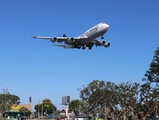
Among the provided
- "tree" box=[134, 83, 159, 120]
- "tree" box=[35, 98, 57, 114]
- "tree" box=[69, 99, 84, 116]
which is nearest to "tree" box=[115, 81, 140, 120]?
"tree" box=[134, 83, 159, 120]

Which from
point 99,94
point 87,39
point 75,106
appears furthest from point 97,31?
point 75,106

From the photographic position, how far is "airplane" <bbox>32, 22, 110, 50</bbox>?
152 feet

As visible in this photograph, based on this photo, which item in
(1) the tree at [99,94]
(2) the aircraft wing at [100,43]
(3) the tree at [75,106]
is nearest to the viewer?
(2) the aircraft wing at [100,43]

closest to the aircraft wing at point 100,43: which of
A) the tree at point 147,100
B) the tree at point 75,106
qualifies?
the tree at point 147,100

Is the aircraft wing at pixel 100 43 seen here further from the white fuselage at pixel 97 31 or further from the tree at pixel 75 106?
the tree at pixel 75 106

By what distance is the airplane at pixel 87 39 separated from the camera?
46.2 metres

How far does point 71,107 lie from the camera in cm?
12888

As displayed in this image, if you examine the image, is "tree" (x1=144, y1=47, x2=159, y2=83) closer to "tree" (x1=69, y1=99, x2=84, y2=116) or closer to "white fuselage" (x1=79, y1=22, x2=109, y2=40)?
"white fuselage" (x1=79, y1=22, x2=109, y2=40)

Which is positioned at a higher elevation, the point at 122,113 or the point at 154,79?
the point at 154,79

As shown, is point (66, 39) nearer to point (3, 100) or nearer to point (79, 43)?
point (79, 43)

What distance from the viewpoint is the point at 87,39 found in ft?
156

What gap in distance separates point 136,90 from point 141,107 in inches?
186

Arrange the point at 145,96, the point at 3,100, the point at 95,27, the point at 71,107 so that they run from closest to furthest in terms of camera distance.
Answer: the point at 95,27
the point at 145,96
the point at 3,100
the point at 71,107

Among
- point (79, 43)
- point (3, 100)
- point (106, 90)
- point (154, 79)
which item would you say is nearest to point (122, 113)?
point (106, 90)
